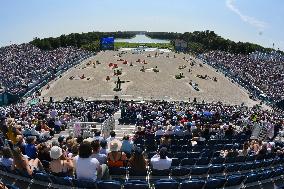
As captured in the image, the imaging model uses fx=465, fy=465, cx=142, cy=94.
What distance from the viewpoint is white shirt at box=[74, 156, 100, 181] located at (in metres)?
10.8

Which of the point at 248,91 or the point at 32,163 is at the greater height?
the point at 32,163

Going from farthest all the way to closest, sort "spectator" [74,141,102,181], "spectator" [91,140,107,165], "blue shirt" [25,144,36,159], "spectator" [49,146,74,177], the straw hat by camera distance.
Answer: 1. "blue shirt" [25,144,36,159]
2. "spectator" [91,140,107,165]
3. "spectator" [49,146,74,177]
4. the straw hat
5. "spectator" [74,141,102,181]

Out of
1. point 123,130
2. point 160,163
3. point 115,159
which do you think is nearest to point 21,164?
point 115,159

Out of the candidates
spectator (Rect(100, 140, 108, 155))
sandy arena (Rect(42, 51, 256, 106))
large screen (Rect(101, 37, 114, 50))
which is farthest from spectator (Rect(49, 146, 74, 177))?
large screen (Rect(101, 37, 114, 50))

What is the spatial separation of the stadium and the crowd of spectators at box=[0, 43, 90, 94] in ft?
0.86

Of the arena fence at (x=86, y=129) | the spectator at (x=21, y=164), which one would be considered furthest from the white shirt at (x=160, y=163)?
the arena fence at (x=86, y=129)

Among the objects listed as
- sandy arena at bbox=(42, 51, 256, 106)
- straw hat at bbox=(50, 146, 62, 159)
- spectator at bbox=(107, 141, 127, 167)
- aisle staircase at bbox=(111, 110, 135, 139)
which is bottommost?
sandy arena at bbox=(42, 51, 256, 106)

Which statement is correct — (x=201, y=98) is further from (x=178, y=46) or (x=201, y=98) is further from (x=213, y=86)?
(x=178, y=46)

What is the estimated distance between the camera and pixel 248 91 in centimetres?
7162

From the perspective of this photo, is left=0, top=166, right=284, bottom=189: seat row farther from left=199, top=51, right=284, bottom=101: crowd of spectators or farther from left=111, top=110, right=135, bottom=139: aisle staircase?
left=199, top=51, right=284, bottom=101: crowd of spectators

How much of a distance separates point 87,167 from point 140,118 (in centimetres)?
2354

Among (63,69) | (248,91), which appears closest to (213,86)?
(248,91)

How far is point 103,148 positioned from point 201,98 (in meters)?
53.0

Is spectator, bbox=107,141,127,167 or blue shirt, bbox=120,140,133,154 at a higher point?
spectator, bbox=107,141,127,167
